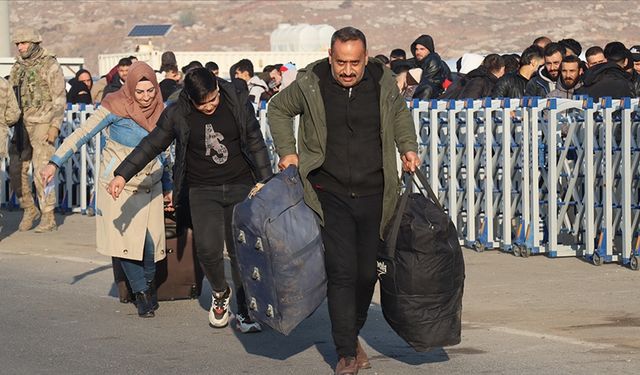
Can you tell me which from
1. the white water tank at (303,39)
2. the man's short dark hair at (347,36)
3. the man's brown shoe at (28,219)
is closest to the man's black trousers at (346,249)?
the man's short dark hair at (347,36)

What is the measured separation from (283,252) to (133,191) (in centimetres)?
305

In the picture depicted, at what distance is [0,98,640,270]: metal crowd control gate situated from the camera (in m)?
12.9

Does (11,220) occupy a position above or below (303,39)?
below

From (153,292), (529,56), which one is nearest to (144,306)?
(153,292)

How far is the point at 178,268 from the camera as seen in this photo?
11133mm

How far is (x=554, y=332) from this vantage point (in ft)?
31.5

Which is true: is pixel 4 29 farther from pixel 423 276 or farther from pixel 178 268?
pixel 423 276

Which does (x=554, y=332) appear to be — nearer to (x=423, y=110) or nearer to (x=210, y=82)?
(x=210, y=82)

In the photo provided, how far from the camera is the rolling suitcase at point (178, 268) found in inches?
436

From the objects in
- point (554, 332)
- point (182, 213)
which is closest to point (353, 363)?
point (554, 332)

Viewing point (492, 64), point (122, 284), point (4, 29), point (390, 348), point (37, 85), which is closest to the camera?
point (390, 348)

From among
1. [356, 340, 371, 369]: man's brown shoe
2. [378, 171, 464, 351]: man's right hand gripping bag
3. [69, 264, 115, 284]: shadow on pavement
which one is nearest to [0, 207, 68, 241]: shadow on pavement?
[69, 264, 115, 284]: shadow on pavement

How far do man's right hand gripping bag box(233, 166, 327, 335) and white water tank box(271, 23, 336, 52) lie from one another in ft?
192

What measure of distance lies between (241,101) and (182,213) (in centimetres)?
144
